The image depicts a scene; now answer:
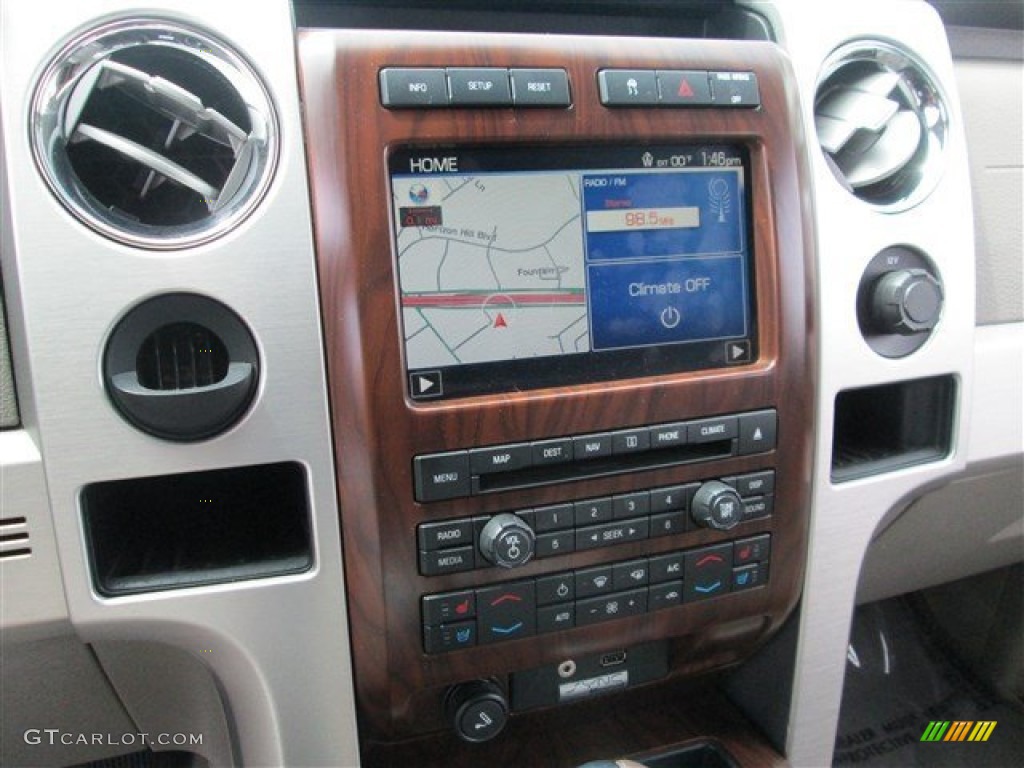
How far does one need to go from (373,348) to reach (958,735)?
1.32m

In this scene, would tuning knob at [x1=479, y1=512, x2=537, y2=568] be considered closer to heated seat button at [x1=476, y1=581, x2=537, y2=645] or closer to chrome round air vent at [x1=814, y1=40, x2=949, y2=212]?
heated seat button at [x1=476, y1=581, x2=537, y2=645]

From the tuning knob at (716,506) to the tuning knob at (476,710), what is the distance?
0.23m

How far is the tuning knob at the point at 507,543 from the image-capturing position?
1.90ft

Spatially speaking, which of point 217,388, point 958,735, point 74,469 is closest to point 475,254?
point 217,388

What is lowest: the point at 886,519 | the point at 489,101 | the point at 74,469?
the point at 886,519

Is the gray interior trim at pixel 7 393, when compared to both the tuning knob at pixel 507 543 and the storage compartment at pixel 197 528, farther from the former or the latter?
the tuning knob at pixel 507 543

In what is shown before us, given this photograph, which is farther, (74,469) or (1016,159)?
(1016,159)

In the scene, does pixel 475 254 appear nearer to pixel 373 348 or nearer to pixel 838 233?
pixel 373 348

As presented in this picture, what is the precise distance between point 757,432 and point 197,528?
0.49 metres

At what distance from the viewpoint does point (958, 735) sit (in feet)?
4.33

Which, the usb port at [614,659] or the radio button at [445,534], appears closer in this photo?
the radio button at [445,534]

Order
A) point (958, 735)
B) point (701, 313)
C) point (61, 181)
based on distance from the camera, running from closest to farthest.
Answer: point (61, 181) < point (701, 313) < point (958, 735)

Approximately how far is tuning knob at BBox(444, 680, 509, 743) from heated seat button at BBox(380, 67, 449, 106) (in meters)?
0.48

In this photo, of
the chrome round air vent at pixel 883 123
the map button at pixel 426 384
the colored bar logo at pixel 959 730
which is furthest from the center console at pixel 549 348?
the colored bar logo at pixel 959 730
